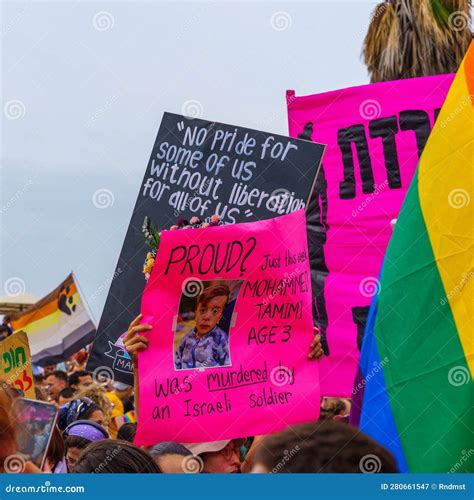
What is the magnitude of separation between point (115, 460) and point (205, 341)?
109 centimetres

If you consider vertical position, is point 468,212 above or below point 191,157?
below

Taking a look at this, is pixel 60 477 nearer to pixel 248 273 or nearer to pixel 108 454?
pixel 108 454

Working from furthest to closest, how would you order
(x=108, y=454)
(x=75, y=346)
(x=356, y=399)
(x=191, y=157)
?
1. (x=75, y=346)
2. (x=191, y=157)
3. (x=356, y=399)
4. (x=108, y=454)

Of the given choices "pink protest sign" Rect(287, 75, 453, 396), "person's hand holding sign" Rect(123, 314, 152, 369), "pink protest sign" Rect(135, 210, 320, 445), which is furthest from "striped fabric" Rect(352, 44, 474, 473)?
"pink protest sign" Rect(287, 75, 453, 396)

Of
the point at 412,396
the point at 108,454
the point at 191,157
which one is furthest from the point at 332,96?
Answer: the point at 108,454

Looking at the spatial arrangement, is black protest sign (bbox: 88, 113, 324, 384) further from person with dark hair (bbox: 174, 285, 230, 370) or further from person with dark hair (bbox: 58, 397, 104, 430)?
person with dark hair (bbox: 174, 285, 230, 370)

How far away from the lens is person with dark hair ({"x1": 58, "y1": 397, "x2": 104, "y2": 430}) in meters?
5.49

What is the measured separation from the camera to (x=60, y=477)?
2844mm

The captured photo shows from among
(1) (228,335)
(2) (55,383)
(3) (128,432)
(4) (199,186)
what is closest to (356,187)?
(4) (199,186)

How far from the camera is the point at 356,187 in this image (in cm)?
632

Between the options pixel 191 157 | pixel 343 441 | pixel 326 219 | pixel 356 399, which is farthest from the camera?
pixel 326 219

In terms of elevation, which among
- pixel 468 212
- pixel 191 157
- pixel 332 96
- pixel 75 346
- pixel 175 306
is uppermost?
pixel 332 96

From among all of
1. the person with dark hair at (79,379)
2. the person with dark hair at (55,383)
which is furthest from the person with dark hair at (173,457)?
the person with dark hair at (55,383)

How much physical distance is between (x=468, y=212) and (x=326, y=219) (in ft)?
7.45
